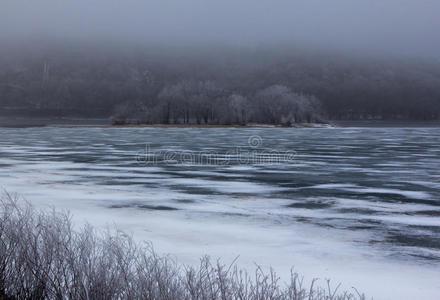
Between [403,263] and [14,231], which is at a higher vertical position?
[14,231]

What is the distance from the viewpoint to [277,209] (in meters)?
14.6

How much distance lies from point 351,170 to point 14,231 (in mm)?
18835

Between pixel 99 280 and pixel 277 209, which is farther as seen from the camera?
pixel 277 209

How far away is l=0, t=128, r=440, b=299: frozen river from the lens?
9461mm

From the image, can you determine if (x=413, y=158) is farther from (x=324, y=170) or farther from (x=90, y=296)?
(x=90, y=296)

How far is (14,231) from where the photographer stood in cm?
796

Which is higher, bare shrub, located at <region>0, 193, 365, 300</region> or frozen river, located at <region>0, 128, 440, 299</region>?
bare shrub, located at <region>0, 193, 365, 300</region>

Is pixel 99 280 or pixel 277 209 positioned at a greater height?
pixel 99 280

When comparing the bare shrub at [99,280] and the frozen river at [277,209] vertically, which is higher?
the bare shrub at [99,280]

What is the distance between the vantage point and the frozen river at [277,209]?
9.46m

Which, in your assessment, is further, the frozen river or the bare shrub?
the frozen river

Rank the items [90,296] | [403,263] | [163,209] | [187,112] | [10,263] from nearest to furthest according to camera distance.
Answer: [90,296] < [10,263] < [403,263] < [163,209] < [187,112]

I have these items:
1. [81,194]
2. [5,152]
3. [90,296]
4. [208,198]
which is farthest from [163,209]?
[5,152]

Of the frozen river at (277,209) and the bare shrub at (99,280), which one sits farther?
the frozen river at (277,209)
